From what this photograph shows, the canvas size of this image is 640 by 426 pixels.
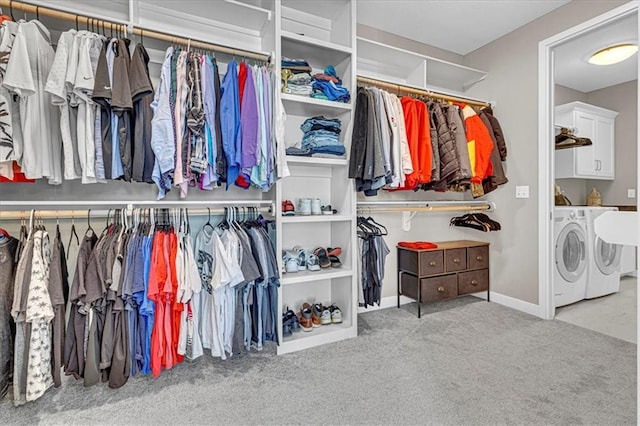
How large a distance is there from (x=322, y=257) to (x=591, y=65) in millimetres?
4008

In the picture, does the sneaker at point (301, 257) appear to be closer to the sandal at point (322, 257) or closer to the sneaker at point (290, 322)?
the sandal at point (322, 257)

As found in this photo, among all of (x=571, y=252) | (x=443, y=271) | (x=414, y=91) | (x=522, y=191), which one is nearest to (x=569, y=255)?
(x=571, y=252)

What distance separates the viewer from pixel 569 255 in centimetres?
319

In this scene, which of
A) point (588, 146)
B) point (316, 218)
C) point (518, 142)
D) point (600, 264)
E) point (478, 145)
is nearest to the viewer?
point (316, 218)

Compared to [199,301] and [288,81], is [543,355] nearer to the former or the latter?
[199,301]

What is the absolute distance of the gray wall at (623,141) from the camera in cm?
429

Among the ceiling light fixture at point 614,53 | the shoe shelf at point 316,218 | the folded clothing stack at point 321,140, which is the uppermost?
the ceiling light fixture at point 614,53

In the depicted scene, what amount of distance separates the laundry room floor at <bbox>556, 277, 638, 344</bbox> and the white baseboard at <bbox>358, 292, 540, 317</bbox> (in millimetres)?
202

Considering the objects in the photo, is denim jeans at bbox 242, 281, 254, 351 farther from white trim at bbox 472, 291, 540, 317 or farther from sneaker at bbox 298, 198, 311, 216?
white trim at bbox 472, 291, 540, 317

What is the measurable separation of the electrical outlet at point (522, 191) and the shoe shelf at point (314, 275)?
1816mm

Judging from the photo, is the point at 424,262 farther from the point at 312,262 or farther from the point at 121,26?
the point at 121,26

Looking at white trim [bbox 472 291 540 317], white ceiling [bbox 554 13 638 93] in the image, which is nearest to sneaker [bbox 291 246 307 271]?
white trim [bbox 472 291 540 317]

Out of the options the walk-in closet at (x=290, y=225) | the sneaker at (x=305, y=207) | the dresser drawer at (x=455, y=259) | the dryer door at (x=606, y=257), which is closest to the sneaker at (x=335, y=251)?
the walk-in closet at (x=290, y=225)

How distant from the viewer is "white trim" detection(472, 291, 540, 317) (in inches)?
114
